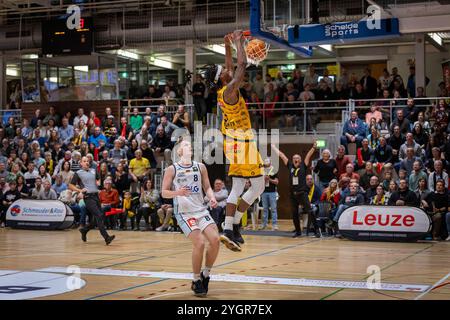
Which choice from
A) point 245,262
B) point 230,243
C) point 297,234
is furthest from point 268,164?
point 230,243

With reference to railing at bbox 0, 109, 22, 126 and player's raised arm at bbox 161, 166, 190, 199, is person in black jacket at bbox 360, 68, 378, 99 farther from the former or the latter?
player's raised arm at bbox 161, 166, 190, 199

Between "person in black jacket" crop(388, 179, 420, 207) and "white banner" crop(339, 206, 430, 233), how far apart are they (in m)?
0.51

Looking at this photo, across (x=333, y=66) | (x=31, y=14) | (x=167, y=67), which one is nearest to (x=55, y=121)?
(x=31, y=14)

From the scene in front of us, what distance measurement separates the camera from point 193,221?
363 inches

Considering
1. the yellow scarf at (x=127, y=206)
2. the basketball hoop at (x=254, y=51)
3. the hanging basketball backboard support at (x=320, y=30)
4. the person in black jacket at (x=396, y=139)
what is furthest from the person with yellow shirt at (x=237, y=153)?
the yellow scarf at (x=127, y=206)

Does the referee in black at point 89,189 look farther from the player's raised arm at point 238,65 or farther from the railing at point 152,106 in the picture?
the railing at point 152,106

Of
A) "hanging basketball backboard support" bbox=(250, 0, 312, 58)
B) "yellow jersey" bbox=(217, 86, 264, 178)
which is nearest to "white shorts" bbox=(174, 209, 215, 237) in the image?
"yellow jersey" bbox=(217, 86, 264, 178)

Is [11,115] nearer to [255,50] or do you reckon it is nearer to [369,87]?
[369,87]

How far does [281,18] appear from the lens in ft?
49.4

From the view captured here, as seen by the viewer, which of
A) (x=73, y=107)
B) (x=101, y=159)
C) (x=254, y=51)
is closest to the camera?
(x=254, y=51)

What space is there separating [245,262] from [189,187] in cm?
372

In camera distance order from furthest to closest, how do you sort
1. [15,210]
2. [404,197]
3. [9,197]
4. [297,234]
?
[9,197] → [15,210] → [297,234] → [404,197]

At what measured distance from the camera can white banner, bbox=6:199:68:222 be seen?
2014 centimetres
